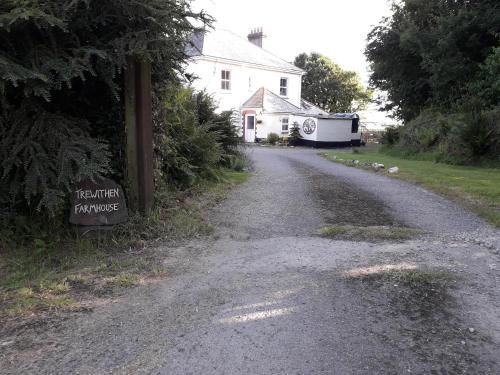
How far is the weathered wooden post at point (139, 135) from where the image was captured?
6008 millimetres

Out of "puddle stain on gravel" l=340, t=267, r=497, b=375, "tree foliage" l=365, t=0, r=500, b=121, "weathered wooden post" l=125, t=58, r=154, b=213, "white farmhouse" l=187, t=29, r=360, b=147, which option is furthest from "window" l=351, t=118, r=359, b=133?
"puddle stain on gravel" l=340, t=267, r=497, b=375

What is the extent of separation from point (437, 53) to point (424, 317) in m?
18.6

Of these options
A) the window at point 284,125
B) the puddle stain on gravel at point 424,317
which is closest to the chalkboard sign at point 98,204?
the puddle stain on gravel at point 424,317

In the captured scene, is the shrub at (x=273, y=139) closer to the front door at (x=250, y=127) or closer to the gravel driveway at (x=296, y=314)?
the front door at (x=250, y=127)

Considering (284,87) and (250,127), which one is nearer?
(250,127)

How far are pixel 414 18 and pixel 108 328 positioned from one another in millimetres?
23944

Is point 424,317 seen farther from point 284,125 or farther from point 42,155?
point 284,125

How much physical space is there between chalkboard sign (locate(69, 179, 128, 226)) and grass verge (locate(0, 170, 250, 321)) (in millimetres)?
149

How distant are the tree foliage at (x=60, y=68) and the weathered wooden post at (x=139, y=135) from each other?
1.46ft

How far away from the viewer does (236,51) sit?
3575 cm

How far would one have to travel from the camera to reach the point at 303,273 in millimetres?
4719

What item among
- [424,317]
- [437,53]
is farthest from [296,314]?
[437,53]

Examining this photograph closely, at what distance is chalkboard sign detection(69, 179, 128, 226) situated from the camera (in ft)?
18.3

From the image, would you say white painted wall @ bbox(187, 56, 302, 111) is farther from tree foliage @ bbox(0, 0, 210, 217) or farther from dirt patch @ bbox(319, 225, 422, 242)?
tree foliage @ bbox(0, 0, 210, 217)
